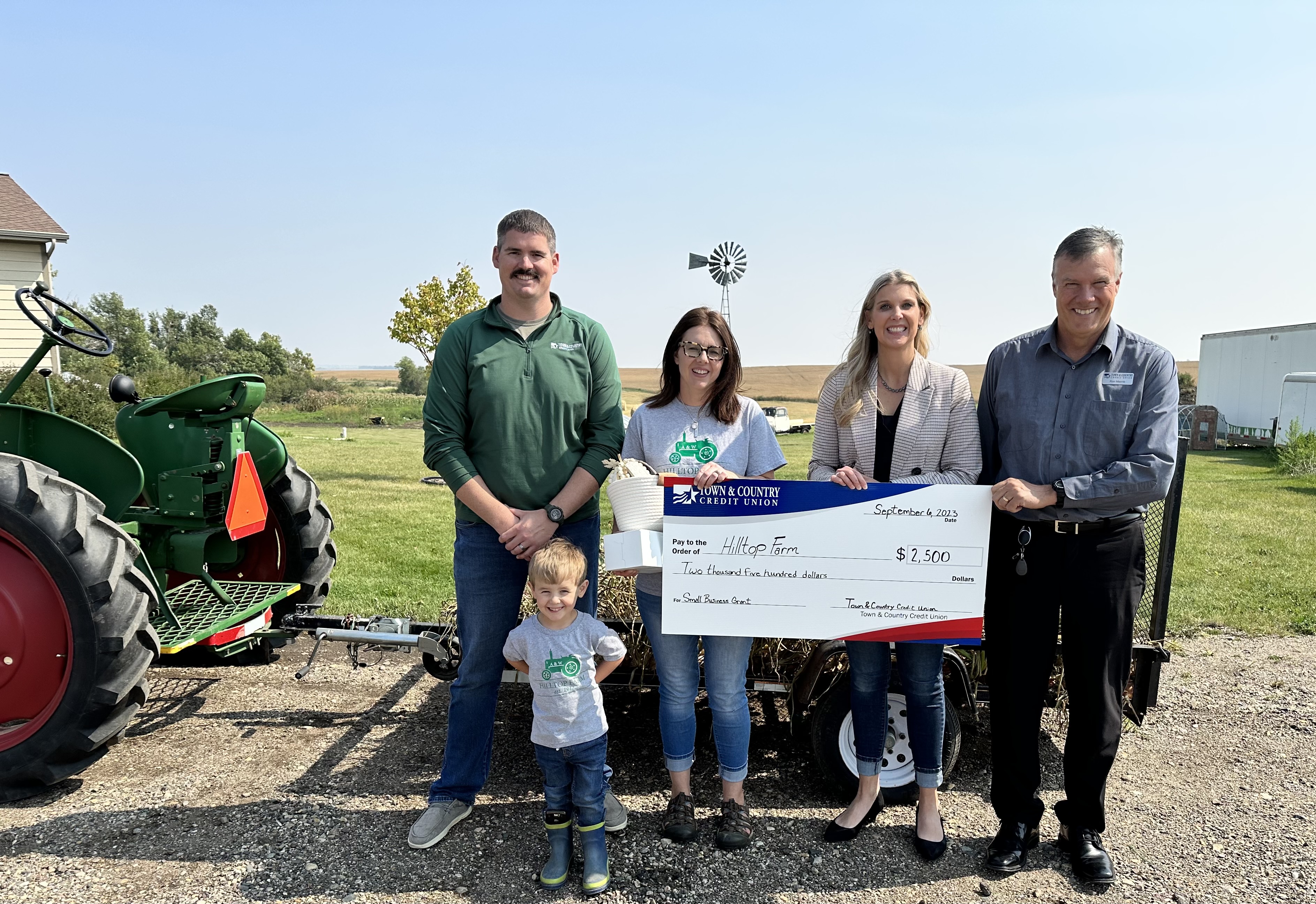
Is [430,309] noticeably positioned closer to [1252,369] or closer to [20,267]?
[20,267]

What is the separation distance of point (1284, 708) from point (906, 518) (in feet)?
11.0

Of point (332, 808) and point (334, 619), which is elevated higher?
point (334, 619)

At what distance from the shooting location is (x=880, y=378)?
319cm

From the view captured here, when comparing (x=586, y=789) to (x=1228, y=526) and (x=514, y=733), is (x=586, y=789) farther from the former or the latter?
(x=1228, y=526)

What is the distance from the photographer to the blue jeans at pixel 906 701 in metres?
3.10

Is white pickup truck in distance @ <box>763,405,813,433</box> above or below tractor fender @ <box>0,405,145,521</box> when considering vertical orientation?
below

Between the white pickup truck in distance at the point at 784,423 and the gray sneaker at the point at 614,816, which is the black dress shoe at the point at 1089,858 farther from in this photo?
the white pickup truck in distance at the point at 784,423

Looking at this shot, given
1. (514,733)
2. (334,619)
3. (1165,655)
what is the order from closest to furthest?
(1165,655) < (514,733) < (334,619)

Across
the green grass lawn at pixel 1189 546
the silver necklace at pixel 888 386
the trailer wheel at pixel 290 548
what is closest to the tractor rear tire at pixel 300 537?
the trailer wheel at pixel 290 548

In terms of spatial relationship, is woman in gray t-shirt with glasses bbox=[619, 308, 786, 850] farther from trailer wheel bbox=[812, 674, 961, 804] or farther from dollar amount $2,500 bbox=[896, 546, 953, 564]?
dollar amount $2,500 bbox=[896, 546, 953, 564]

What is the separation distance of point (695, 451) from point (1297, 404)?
25150 millimetres

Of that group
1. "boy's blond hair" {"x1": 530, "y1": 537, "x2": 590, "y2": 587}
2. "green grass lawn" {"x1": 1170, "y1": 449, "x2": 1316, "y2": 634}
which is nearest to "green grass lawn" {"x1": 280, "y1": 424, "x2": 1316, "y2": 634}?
"green grass lawn" {"x1": 1170, "y1": 449, "x2": 1316, "y2": 634}

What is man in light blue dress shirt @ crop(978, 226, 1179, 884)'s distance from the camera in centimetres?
288

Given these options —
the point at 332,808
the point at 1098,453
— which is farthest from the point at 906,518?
the point at 332,808
